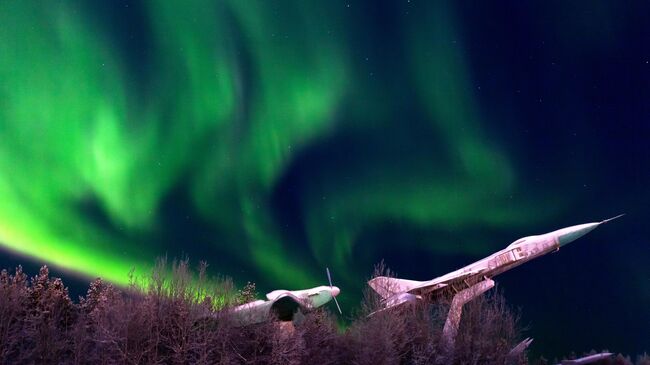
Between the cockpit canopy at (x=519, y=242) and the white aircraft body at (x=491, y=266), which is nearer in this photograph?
the white aircraft body at (x=491, y=266)

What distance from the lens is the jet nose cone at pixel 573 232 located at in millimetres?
36938

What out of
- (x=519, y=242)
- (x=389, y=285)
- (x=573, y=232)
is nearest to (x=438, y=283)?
(x=389, y=285)

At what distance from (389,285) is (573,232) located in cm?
1063

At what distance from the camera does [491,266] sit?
121 ft

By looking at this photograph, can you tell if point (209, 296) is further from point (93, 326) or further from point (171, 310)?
point (93, 326)

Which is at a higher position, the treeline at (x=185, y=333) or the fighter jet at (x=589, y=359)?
the treeline at (x=185, y=333)

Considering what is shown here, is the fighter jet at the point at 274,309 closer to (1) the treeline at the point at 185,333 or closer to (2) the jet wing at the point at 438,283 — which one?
(1) the treeline at the point at 185,333

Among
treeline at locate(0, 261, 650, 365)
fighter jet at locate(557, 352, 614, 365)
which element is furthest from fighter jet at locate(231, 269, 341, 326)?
fighter jet at locate(557, 352, 614, 365)

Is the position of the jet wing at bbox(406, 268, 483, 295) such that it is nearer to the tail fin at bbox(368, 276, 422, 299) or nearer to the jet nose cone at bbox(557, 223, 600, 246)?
the tail fin at bbox(368, 276, 422, 299)

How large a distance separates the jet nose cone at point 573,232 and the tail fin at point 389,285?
821 cm

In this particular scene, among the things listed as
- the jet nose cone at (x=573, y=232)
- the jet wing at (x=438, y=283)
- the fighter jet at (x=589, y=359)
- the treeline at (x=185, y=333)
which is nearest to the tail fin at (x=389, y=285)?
the jet wing at (x=438, y=283)

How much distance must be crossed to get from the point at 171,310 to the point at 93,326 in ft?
10.4

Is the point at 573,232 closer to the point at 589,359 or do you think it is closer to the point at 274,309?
the point at 589,359

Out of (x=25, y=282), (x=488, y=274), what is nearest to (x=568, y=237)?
(x=488, y=274)
